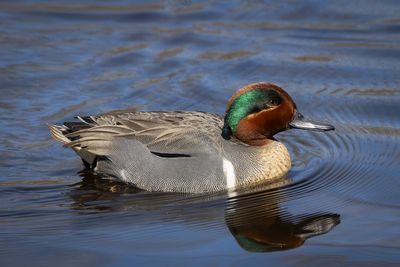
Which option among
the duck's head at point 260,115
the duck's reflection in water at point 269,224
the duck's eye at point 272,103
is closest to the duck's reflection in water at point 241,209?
the duck's reflection in water at point 269,224

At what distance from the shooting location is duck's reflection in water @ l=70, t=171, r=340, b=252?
24.0ft

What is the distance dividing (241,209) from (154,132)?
1215 millimetres

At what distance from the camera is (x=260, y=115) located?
8.59 metres

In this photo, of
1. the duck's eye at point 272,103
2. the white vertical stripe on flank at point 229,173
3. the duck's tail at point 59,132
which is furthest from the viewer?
the duck's tail at point 59,132

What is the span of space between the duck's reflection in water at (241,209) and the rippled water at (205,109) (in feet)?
0.05

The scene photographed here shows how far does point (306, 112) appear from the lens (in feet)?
33.9

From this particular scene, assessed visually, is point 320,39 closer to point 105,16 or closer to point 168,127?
point 105,16

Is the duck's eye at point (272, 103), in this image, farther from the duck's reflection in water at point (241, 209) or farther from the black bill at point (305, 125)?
the duck's reflection in water at point (241, 209)

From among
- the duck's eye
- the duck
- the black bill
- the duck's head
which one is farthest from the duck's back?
the duck's eye

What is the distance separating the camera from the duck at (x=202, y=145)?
27.7ft

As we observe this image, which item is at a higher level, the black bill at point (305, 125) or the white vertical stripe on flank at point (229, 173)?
the black bill at point (305, 125)

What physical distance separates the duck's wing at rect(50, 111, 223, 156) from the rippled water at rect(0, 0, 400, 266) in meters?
0.36

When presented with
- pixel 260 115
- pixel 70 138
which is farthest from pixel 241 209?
pixel 70 138

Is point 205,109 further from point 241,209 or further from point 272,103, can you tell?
point 241,209
